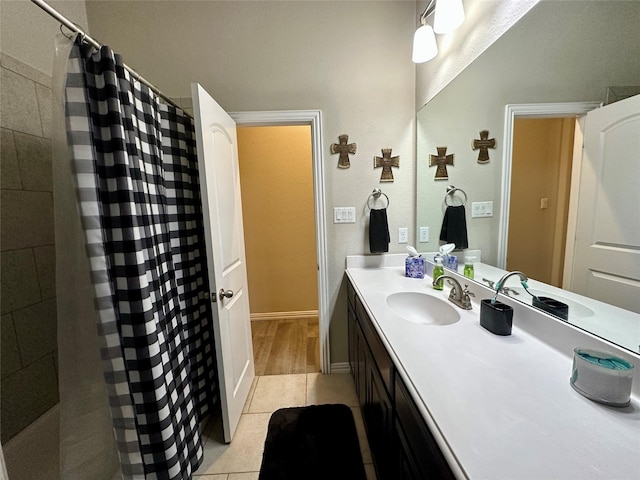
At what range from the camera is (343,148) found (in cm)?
184

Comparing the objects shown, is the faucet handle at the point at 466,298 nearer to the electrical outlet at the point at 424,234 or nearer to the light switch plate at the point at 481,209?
the light switch plate at the point at 481,209

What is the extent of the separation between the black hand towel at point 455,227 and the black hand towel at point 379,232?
0.38 meters

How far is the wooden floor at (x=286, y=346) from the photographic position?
86.0 inches

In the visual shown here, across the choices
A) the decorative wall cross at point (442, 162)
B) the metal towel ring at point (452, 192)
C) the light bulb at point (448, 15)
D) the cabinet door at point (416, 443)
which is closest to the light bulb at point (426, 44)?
the light bulb at point (448, 15)

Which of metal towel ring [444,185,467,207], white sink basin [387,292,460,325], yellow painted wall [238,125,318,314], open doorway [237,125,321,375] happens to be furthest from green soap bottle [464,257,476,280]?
yellow painted wall [238,125,318,314]

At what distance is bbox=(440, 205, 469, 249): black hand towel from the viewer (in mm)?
1472

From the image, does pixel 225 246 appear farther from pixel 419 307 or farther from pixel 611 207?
pixel 611 207

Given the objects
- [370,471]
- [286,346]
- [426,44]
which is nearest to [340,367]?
[286,346]

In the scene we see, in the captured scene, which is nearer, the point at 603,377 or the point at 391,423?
the point at 603,377

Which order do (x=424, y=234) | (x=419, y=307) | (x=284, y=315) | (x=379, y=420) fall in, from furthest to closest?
(x=284, y=315) < (x=424, y=234) < (x=419, y=307) < (x=379, y=420)

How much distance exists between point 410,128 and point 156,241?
1789 millimetres

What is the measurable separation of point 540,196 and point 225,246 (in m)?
1.53

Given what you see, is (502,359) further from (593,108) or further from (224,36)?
(224,36)

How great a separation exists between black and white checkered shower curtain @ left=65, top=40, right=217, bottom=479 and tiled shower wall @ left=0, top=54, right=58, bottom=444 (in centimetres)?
69
